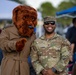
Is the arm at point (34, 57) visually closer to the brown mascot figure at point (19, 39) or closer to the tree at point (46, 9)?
the brown mascot figure at point (19, 39)

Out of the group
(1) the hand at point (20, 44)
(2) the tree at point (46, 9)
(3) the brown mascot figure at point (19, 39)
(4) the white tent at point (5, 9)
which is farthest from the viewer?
(2) the tree at point (46, 9)

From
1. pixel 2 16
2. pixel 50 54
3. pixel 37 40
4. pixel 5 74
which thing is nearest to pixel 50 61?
pixel 50 54

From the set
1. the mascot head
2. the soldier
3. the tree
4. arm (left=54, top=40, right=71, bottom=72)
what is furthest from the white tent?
the tree

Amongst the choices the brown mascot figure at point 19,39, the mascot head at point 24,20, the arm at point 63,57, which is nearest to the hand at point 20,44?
the brown mascot figure at point 19,39

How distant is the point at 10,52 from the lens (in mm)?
4664

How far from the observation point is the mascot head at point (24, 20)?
15.4ft

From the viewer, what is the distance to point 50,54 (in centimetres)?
461

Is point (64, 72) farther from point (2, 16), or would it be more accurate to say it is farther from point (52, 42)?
point (2, 16)

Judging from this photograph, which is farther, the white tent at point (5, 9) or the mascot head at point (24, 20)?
the white tent at point (5, 9)

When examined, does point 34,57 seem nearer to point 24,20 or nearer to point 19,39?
point 19,39

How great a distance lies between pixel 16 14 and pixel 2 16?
6359 millimetres

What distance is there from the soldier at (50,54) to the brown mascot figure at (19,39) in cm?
14

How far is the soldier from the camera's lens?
4.59 meters

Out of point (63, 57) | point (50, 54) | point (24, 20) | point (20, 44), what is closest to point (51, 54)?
point (50, 54)
